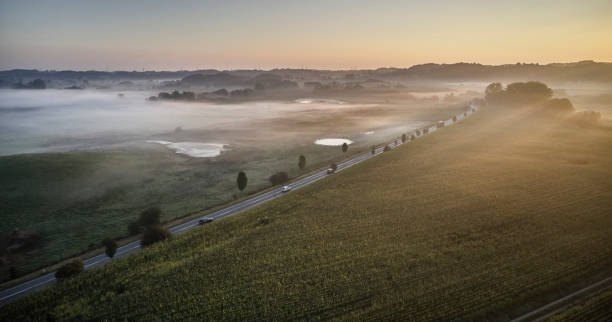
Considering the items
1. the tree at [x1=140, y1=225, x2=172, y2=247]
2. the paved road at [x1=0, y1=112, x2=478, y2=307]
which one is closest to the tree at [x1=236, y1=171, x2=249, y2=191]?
the paved road at [x1=0, y1=112, x2=478, y2=307]

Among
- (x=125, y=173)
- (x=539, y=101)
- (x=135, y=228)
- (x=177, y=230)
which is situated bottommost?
(x=177, y=230)

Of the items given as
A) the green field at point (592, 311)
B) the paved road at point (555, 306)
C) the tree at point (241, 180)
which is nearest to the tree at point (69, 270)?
the tree at point (241, 180)

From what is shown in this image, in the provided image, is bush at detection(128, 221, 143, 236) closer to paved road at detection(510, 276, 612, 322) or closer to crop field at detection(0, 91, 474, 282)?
crop field at detection(0, 91, 474, 282)

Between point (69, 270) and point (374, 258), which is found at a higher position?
point (374, 258)

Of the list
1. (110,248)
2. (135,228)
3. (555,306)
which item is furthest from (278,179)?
(555,306)

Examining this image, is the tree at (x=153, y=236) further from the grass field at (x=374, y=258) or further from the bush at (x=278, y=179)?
the bush at (x=278, y=179)

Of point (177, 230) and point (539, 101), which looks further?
point (539, 101)

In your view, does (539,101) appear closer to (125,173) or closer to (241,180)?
(241,180)
